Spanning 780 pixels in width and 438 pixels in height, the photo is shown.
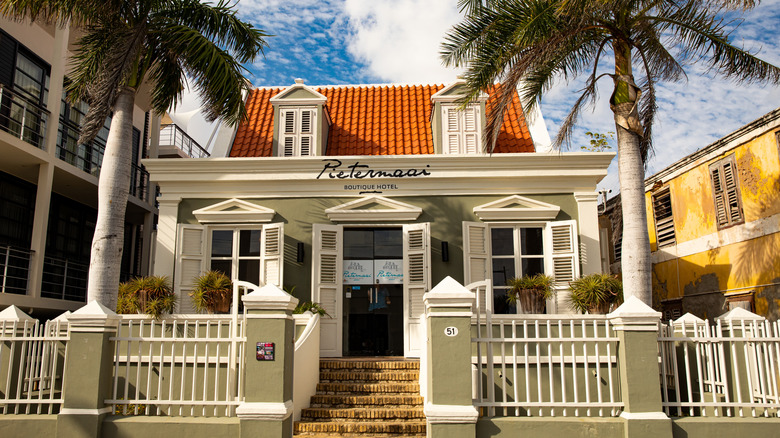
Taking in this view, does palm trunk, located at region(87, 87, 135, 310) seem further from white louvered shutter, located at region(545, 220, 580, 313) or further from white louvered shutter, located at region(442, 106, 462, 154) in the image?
white louvered shutter, located at region(545, 220, 580, 313)

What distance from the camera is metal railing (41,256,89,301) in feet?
46.6

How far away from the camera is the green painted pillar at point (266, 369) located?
6.55 metres

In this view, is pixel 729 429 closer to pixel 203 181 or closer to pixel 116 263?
pixel 116 263

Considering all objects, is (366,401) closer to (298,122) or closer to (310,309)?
(310,309)

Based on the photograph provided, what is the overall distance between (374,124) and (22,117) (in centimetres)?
775

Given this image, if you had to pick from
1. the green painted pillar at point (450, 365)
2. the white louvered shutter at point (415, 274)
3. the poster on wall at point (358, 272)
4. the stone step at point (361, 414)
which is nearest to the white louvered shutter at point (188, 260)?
the poster on wall at point (358, 272)

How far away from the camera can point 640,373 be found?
21.6ft

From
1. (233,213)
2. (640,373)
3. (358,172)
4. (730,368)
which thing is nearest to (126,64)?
(233,213)

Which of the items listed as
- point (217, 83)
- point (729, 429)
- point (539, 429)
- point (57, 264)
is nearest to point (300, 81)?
point (217, 83)

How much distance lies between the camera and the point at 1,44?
13.0 metres

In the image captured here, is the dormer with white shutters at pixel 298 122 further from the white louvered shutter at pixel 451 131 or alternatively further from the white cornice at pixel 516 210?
the white cornice at pixel 516 210

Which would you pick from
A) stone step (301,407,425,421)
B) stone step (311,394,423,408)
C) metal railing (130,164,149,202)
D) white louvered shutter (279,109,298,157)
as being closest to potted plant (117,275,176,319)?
stone step (311,394,423,408)

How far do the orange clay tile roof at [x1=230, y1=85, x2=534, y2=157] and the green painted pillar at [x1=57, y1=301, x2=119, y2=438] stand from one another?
22.5ft

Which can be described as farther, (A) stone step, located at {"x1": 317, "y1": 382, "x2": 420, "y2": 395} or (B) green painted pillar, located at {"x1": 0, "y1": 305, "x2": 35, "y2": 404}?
(A) stone step, located at {"x1": 317, "y1": 382, "x2": 420, "y2": 395}
